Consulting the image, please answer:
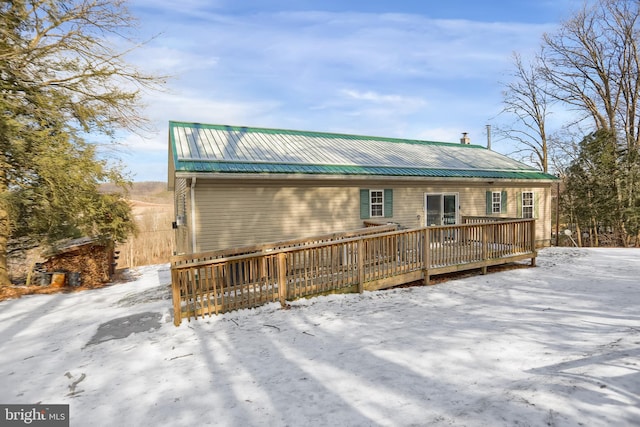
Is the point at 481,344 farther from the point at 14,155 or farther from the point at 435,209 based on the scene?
the point at 14,155

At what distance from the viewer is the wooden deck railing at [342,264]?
6.00 m

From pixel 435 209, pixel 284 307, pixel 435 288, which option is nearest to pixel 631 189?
pixel 435 209

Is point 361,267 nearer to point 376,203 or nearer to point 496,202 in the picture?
point 376,203

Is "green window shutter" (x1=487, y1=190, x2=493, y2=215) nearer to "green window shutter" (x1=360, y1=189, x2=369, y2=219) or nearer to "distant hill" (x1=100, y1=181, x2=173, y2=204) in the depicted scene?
"green window shutter" (x1=360, y1=189, x2=369, y2=219)

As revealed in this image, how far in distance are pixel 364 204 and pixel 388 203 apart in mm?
994

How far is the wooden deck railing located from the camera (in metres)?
6.00

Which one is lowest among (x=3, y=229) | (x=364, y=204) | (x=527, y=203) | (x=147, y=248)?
(x=147, y=248)

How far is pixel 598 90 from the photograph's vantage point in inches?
782

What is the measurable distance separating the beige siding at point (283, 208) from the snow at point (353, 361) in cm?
258

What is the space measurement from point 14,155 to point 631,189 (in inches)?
1049

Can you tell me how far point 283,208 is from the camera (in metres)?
9.66

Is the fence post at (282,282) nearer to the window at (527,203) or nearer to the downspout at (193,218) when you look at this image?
the downspout at (193,218)

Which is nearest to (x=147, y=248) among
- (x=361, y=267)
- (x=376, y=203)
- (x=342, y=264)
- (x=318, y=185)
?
(x=318, y=185)

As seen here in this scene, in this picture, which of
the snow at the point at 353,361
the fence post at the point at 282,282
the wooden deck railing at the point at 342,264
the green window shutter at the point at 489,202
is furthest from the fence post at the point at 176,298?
the green window shutter at the point at 489,202
